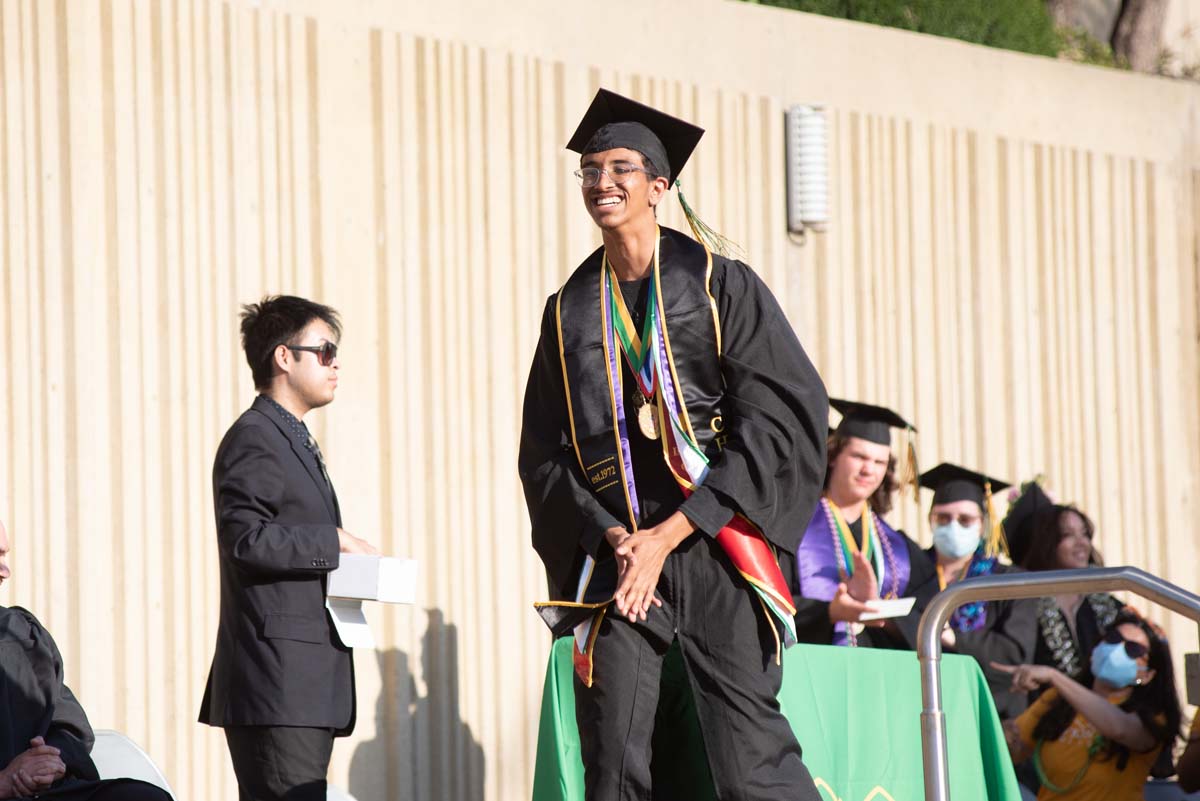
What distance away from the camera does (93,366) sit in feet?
20.4

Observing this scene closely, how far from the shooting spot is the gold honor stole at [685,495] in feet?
12.0

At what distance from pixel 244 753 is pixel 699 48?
15.2 feet

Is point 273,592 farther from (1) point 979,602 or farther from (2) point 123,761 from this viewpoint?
(1) point 979,602

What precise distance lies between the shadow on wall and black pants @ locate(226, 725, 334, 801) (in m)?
2.20

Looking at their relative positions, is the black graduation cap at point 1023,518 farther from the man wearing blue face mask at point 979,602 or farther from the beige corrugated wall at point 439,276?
the beige corrugated wall at point 439,276

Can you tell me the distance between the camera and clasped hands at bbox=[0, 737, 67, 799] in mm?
3971

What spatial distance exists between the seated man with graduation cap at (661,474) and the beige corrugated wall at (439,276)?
110 inches

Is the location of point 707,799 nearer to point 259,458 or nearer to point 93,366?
point 259,458

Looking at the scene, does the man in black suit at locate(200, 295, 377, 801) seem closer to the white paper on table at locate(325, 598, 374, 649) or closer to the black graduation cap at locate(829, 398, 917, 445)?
the white paper on table at locate(325, 598, 374, 649)

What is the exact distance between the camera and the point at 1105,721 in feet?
20.7

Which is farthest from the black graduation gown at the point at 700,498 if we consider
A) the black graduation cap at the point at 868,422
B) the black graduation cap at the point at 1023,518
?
the black graduation cap at the point at 1023,518

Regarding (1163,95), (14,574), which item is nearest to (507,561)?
(14,574)

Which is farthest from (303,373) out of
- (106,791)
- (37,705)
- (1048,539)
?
(1048,539)

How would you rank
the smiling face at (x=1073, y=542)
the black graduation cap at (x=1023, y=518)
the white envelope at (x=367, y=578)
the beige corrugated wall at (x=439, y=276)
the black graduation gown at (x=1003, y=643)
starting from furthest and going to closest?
the black graduation cap at (x=1023, y=518), the smiling face at (x=1073, y=542), the black graduation gown at (x=1003, y=643), the beige corrugated wall at (x=439, y=276), the white envelope at (x=367, y=578)
